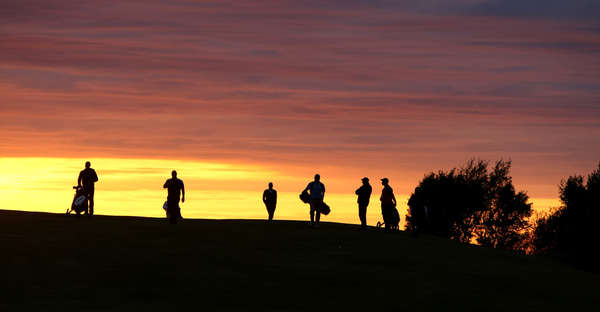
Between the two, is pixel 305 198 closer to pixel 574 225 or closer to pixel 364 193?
pixel 364 193

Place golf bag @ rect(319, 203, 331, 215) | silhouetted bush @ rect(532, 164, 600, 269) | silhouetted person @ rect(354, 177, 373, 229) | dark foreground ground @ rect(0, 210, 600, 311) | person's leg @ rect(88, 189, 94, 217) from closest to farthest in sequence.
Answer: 1. dark foreground ground @ rect(0, 210, 600, 311)
2. silhouetted person @ rect(354, 177, 373, 229)
3. person's leg @ rect(88, 189, 94, 217)
4. golf bag @ rect(319, 203, 331, 215)
5. silhouetted bush @ rect(532, 164, 600, 269)

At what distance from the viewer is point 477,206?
81.9 m

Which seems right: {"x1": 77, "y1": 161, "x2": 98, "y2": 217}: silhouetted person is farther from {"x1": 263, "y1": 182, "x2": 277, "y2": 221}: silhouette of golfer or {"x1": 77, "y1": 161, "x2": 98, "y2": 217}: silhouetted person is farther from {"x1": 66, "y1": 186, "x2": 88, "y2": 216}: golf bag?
{"x1": 263, "y1": 182, "x2": 277, "y2": 221}: silhouette of golfer

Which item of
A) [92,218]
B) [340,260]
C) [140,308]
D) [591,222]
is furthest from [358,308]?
[591,222]

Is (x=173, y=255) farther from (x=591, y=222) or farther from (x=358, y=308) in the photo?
(x=591, y=222)

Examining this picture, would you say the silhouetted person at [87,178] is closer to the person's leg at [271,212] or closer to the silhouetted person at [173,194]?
the silhouetted person at [173,194]

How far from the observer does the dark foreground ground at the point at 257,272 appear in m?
22.7

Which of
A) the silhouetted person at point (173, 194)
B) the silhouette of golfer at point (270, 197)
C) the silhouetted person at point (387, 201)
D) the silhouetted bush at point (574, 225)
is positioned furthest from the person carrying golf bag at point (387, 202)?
the silhouetted bush at point (574, 225)

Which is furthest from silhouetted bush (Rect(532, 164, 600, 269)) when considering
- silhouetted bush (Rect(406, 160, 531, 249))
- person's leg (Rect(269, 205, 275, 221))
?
person's leg (Rect(269, 205, 275, 221))

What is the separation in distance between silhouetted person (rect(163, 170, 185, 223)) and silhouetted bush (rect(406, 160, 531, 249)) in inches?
1593

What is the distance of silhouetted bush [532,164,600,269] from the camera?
6750cm

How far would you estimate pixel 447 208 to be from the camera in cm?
8012

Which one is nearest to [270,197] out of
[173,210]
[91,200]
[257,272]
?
[173,210]

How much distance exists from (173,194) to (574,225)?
41549mm
